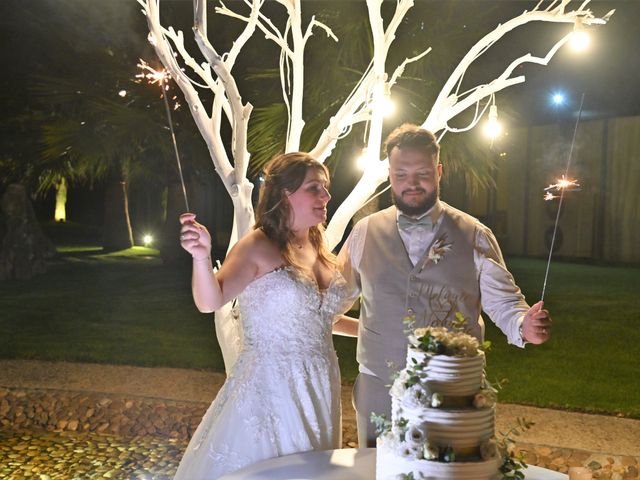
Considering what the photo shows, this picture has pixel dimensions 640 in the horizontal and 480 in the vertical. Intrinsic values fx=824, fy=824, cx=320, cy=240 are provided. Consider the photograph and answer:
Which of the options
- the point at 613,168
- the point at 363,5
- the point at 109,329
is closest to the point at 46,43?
the point at 109,329

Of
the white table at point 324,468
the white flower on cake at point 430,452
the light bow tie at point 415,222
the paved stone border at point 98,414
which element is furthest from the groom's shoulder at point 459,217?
the paved stone border at point 98,414

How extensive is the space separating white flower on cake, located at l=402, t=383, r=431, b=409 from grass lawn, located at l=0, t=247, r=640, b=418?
5.02 metres

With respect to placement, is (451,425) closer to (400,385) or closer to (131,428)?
(400,385)

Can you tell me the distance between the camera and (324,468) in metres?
3.11

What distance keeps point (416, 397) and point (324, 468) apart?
2.61 ft

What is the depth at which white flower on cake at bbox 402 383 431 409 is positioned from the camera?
8.07 feet

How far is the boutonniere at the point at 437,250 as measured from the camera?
143 inches

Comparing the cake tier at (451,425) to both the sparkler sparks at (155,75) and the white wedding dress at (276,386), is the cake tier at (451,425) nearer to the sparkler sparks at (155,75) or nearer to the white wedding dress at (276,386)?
the white wedding dress at (276,386)

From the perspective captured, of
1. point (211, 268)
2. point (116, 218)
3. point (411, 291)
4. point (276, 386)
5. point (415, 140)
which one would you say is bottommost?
point (116, 218)

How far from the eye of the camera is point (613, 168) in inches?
813

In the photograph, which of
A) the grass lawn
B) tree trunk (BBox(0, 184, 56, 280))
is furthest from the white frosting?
tree trunk (BBox(0, 184, 56, 280))

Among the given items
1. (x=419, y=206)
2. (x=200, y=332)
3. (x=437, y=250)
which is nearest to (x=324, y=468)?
(x=437, y=250)

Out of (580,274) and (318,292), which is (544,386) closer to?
(318,292)

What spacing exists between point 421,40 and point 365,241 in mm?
4518
